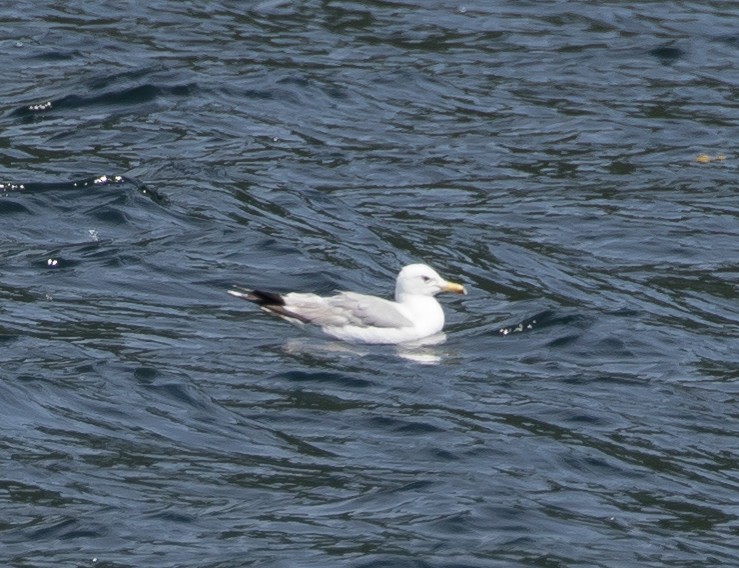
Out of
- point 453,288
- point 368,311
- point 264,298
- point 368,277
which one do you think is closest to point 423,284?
point 453,288

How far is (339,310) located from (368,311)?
20cm

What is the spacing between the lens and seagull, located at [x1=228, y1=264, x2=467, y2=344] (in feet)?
42.5

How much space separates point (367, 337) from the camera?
514 inches

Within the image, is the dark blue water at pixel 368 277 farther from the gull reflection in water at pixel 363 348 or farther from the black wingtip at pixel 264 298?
the black wingtip at pixel 264 298

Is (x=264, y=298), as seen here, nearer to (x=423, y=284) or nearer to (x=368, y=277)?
(x=423, y=284)

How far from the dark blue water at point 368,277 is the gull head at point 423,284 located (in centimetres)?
35

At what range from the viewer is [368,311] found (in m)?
13.0

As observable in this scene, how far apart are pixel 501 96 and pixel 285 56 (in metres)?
2.54

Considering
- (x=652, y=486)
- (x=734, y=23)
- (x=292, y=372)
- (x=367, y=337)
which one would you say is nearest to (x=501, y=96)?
(x=734, y=23)

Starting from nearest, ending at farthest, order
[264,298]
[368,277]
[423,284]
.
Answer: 1. [264,298]
2. [423,284]
3. [368,277]

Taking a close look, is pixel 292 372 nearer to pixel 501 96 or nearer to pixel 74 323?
pixel 74 323

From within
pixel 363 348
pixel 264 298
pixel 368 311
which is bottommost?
pixel 363 348

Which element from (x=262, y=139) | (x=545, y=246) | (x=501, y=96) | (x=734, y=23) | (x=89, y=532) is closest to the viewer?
(x=89, y=532)

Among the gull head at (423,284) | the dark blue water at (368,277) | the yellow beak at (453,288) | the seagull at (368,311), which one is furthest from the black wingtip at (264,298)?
the yellow beak at (453,288)
